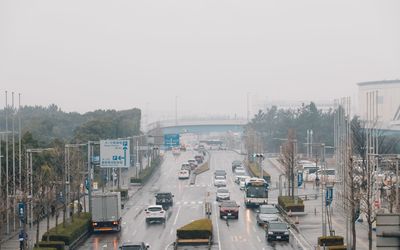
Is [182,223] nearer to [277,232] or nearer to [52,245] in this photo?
[277,232]

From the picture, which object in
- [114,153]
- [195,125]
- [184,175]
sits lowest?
[184,175]

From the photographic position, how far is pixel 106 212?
4209 cm

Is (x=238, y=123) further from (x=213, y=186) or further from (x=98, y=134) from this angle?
(x=213, y=186)

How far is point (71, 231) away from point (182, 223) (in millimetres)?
10289

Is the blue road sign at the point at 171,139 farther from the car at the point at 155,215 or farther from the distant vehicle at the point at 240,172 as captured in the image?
the car at the point at 155,215

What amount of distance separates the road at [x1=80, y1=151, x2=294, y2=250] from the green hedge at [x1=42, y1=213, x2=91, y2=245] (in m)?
0.78

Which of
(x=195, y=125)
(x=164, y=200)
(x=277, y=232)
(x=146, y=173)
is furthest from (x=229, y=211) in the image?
(x=195, y=125)

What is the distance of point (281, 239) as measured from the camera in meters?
38.5

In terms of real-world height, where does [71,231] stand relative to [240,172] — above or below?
above

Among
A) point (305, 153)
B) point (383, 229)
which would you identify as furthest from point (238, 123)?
point (383, 229)

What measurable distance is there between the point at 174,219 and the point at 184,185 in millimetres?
26313

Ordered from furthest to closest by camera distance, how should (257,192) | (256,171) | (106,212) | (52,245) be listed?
(256,171) → (257,192) → (106,212) → (52,245)

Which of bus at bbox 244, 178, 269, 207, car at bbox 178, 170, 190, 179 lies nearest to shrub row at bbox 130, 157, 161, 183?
car at bbox 178, 170, 190, 179

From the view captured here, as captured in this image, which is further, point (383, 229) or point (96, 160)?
point (96, 160)
